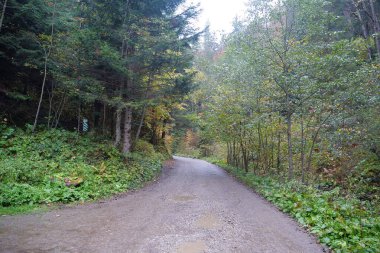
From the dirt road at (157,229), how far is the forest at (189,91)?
85cm

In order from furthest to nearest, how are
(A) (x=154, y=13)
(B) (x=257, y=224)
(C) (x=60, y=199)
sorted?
(A) (x=154, y=13)
(C) (x=60, y=199)
(B) (x=257, y=224)

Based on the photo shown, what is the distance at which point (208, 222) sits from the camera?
6637mm

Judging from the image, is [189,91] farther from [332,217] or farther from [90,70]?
[332,217]

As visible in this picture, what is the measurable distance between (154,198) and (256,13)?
8974 millimetres

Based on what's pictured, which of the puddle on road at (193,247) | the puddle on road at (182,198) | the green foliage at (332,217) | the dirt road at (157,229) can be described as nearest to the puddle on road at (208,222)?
the dirt road at (157,229)

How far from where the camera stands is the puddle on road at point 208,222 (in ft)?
20.8

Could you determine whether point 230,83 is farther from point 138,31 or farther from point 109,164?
point 109,164

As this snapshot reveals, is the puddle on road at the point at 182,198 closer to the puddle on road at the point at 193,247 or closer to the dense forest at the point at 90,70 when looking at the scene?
the dense forest at the point at 90,70

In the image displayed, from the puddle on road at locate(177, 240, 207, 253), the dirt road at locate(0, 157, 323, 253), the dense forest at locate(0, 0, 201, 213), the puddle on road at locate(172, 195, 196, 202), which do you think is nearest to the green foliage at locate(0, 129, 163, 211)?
the dense forest at locate(0, 0, 201, 213)

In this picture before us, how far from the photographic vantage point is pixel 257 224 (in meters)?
6.73

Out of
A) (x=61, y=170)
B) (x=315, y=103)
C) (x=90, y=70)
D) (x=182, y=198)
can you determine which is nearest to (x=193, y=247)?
(x=182, y=198)

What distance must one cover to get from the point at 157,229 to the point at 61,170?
18.1 ft

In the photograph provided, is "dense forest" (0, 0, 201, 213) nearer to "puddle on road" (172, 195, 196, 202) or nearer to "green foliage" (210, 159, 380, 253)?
"puddle on road" (172, 195, 196, 202)

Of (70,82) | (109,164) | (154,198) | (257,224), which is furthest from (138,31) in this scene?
(257,224)
